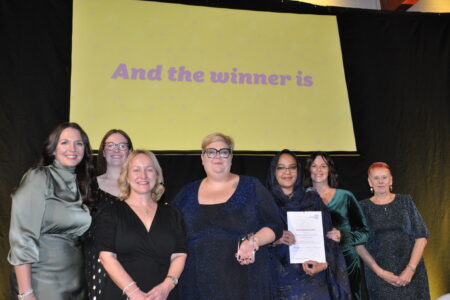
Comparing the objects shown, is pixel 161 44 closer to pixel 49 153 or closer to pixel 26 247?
pixel 49 153

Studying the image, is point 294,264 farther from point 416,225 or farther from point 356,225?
point 416,225

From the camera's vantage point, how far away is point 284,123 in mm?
4379

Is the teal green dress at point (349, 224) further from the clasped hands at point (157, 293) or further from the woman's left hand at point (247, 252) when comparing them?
the clasped hands at point (157, 293)

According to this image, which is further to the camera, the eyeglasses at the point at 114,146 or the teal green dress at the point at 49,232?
the eyeglasses at the point at 114,146

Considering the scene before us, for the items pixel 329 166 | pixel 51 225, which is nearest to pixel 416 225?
pixel 329 166

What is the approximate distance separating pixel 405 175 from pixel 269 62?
1.92 metres

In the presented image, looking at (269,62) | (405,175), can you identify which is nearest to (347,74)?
(269,62)

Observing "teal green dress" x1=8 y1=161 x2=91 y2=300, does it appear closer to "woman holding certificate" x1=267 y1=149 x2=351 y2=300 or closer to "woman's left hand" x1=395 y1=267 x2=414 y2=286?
"woman holding certificate" x1=267 y1=149 x2=351 y2=300

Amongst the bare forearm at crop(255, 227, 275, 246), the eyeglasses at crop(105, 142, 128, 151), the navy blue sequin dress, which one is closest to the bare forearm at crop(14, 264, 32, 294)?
the navy blue sequin dress

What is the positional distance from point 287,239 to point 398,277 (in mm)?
1110

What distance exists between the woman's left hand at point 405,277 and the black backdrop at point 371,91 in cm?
124

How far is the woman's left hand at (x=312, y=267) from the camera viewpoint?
2.85m

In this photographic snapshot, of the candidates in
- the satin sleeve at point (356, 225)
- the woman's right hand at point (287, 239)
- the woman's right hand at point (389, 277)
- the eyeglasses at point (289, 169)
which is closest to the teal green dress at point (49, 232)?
the woman's right hand at point (287, 239)

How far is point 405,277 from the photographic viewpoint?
11.0ft
